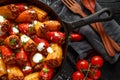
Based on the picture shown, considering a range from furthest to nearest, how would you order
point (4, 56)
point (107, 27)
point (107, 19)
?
point (107, 27), point (107, 19), point (4, 56)

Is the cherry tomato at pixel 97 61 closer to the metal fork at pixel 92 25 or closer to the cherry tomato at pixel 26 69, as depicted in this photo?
the metal fork at pixel 92 25

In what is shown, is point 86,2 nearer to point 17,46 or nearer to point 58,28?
point 58,28

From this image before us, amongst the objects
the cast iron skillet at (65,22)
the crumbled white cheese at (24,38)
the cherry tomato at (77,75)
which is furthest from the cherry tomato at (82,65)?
the crumbled white cheese at (24,38)

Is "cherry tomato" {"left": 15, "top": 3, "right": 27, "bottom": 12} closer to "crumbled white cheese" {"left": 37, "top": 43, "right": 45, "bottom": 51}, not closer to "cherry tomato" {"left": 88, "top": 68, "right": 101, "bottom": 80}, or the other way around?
"crumbled white cheese" {"left": 37, "top": 43, "right": 45, "bottom": 51}

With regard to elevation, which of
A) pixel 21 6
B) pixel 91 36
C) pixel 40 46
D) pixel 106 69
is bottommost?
pixel 106 69

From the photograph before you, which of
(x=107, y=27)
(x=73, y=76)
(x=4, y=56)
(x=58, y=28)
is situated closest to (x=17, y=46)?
(x=4, y=56)

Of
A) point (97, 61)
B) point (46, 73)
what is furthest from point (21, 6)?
point (97, 61)

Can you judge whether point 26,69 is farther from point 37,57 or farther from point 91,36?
point 91,36
